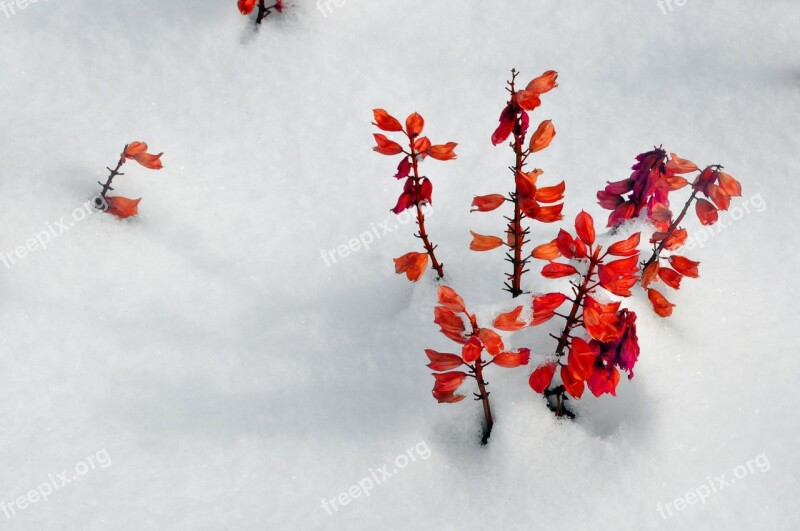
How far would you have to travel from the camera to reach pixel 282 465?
2.50 meters

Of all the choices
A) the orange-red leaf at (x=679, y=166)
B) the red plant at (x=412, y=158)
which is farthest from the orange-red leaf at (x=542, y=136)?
the orange-red leaf at (x=679, y=166)

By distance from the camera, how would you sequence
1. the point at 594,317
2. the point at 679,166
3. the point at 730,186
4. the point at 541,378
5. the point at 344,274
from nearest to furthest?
the point at 594,317 → the point at 541,378 → the point at 730,186 → the point at 679,166 → the point at 344,274

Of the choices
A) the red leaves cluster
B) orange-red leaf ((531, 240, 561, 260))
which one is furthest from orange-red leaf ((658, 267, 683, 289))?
the red leaves cluster

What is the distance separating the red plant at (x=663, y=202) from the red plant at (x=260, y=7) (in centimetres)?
190

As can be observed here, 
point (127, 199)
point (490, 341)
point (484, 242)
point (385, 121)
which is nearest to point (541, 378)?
point (490, 341)

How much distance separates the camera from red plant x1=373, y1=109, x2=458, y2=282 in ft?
7.66

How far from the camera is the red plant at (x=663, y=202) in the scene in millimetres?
2398

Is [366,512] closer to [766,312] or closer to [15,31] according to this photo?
[766,312]

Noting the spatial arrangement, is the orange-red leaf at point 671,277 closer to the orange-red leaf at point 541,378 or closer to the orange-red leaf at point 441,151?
the orange-red leaf at point 541,378

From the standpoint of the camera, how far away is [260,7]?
11.6 feet

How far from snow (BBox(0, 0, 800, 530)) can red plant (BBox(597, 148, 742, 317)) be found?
0.15 metres

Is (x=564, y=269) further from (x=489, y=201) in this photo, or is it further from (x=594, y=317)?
(x=489, y=201)

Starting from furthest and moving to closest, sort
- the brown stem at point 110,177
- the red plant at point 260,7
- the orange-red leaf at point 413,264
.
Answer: the red plant at point 260,7, the brown stem at point 110,177, the orange-red leaf at point 413,264

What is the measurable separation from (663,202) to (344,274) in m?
1.28
